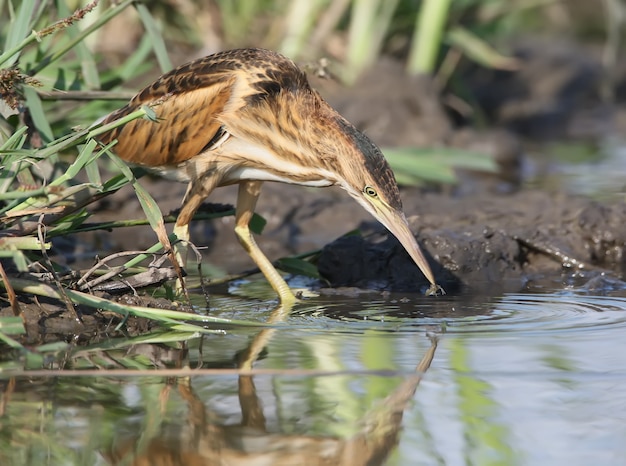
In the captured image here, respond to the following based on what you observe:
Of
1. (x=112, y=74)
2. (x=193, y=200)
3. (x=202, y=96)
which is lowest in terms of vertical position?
(x=193, y=200)

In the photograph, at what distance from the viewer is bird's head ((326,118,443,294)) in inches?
202

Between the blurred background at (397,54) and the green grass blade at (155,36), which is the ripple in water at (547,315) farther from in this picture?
the blurred background at (397,54)

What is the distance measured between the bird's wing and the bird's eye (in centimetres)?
85

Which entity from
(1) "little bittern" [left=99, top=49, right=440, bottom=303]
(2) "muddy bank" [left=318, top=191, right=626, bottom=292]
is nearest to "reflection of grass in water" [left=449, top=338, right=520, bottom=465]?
(1) "little bittern" [left=99, top=49, right=440, bottom=303]

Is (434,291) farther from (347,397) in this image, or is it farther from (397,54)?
(397,54)

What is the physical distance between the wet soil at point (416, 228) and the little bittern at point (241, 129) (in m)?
0.74

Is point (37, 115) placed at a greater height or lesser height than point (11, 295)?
greater

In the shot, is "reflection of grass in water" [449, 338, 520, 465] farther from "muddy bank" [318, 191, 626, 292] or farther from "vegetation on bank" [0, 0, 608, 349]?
"muddy bank" [318, 191, 626, 292]

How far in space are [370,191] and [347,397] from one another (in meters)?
1.57

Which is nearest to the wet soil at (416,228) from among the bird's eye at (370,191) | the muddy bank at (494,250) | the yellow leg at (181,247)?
the muddy bank at (494,250)

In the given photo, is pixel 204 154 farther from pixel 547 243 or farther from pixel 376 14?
pixel 376 14

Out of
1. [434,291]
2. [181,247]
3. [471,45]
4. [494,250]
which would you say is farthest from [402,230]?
[471,45]

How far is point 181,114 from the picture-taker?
5703 millimetres

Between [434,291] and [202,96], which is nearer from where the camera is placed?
[434,291]
